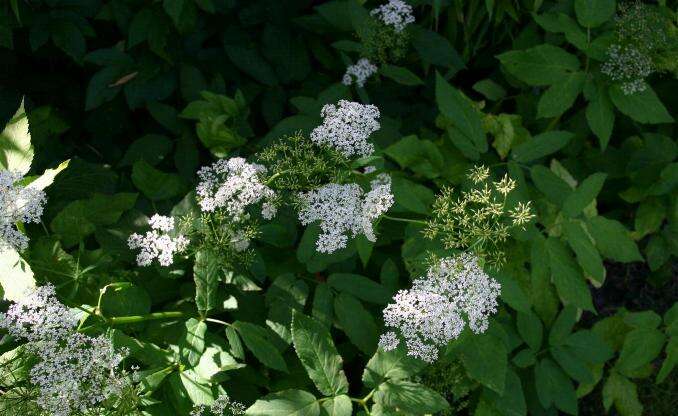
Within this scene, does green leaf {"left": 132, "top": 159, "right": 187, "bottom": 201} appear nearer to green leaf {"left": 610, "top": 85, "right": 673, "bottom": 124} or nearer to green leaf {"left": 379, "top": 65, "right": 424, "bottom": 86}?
green leaf {"left": 379, "top": 65, "right": 424, "bottom": 86}

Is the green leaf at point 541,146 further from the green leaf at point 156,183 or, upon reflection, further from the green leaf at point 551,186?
the green leaf at point 156,183

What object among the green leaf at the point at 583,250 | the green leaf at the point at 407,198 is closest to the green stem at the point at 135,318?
the green leaf at the point at 407,198

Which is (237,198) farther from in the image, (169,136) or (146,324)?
(169,136)

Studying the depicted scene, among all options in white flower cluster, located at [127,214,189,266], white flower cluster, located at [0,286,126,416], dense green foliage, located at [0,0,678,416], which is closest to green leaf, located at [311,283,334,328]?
dense green foliage, located at [0,0,678,416]

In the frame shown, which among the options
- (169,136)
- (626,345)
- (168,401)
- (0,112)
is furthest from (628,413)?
(0,112)

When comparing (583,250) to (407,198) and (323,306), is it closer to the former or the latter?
(407,198)
